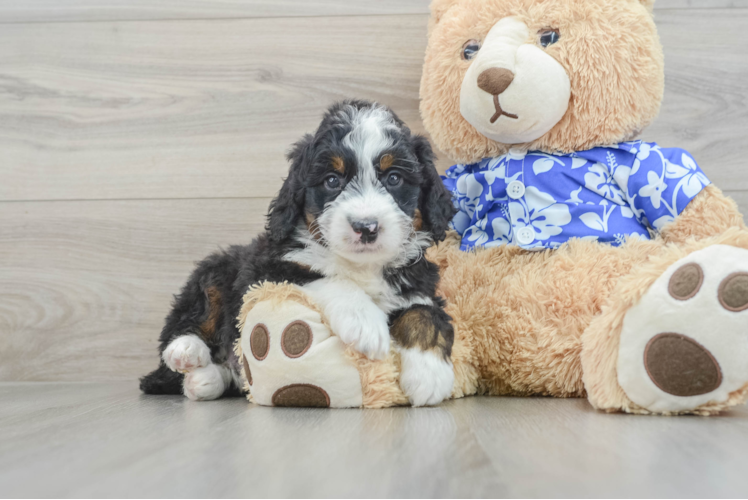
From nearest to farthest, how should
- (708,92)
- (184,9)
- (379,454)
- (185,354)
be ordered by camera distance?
(379,454), (185,354), (708,92), (184,9)

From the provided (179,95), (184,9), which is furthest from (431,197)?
(184,9)

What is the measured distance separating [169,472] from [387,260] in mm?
762

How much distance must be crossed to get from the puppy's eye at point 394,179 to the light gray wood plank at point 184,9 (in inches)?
40.7

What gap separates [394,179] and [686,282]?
680 mm

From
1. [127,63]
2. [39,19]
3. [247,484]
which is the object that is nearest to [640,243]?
[247,484]

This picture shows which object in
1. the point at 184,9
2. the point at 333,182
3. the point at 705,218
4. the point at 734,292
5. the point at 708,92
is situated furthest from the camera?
the point at 184,9

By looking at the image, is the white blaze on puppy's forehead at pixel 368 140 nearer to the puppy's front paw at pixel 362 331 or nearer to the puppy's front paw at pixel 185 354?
the puppy's front paw at pixel 362 331

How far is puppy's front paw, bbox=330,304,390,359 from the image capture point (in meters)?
1.35

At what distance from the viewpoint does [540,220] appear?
1730mm

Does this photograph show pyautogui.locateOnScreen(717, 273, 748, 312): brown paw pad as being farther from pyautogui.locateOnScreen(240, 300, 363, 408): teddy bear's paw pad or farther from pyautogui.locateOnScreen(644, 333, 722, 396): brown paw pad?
pyautogui.locateOnScreen(240, 300, 363, 408): teddy bear's paw pad

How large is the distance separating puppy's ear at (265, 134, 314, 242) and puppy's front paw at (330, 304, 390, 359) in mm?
281

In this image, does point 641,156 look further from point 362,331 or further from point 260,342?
point 260,342

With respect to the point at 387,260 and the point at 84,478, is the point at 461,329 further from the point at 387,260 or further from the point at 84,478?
the point at 84,478

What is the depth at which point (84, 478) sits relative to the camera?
0.89m
